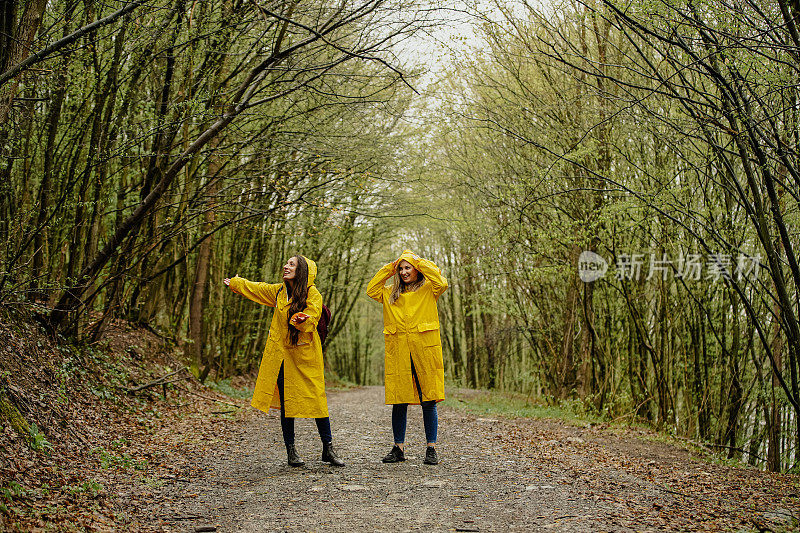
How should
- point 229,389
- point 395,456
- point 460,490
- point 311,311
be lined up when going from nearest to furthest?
point 460,490
point 311,311
point 395,456
point 229,389

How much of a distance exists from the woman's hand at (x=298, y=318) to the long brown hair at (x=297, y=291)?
0.09 meters

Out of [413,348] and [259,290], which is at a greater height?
[259,290]

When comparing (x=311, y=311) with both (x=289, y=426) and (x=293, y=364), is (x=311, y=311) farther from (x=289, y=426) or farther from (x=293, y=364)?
(x=289, y=426)

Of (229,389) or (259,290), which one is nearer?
(259,290)

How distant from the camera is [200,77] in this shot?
7.89m

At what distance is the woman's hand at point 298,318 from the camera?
4.69 metres

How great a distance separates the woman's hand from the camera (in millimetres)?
4688

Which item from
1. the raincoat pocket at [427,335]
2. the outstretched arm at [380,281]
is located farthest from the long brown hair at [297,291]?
the raincoat pocket at [427,335]

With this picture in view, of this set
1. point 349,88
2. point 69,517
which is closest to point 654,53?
point 349,88

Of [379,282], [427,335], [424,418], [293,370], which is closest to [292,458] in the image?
[293,370]

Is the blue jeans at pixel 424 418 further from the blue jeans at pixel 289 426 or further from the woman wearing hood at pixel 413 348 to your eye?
the blue jeans at pixel 289 426

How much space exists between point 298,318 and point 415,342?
979 millimetres

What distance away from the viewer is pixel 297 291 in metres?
4.89

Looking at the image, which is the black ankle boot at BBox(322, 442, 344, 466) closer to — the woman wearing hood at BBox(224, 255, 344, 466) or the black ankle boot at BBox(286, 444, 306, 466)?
the woman wearing hood at BBox(224, 255, 344, 466)
